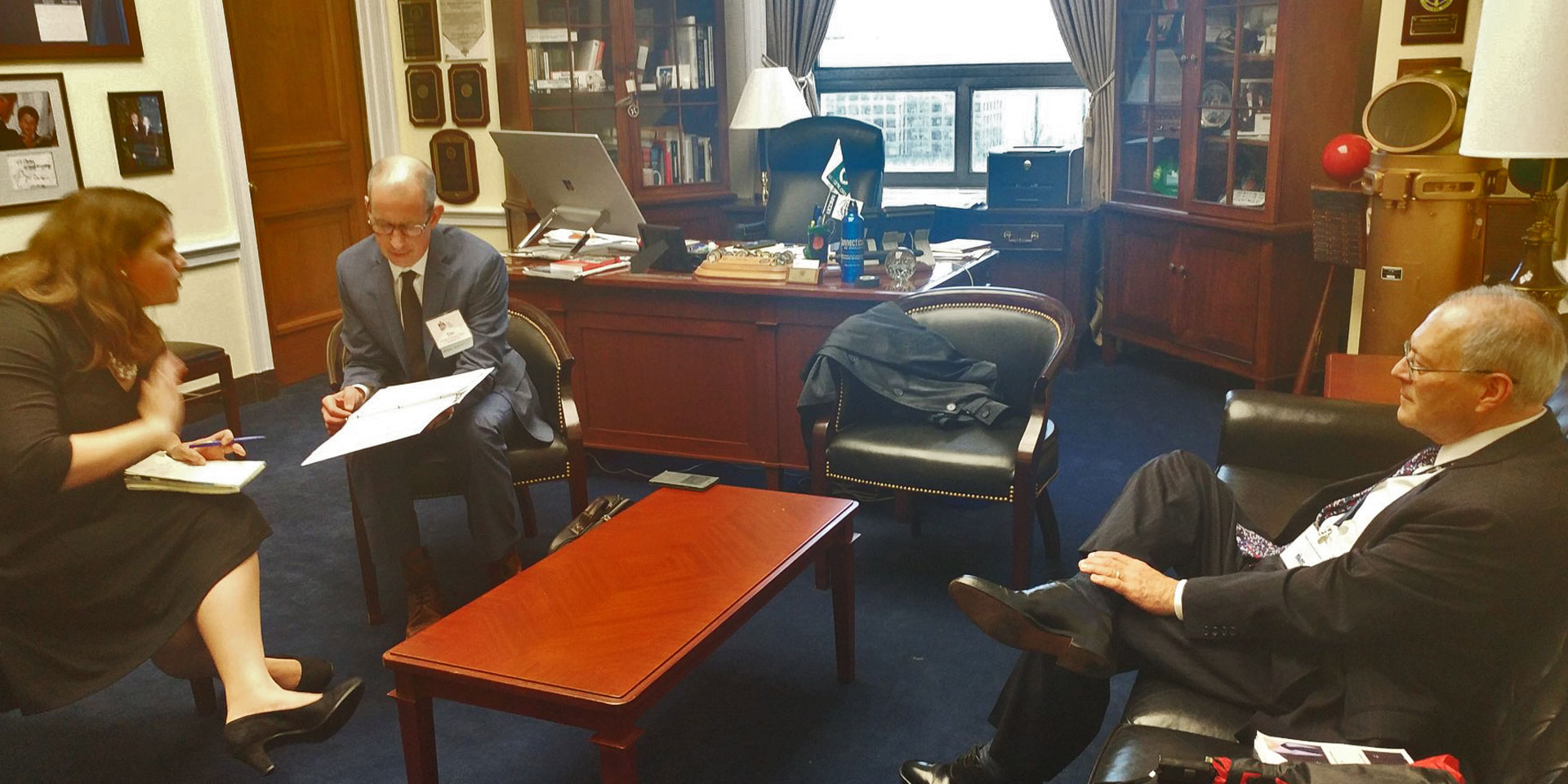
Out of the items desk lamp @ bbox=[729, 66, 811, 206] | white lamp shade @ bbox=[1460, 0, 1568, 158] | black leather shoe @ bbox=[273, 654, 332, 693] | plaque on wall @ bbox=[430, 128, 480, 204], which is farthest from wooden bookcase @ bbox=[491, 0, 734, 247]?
white lamp shade @ bbox=[1460, 0, 1568, 158]

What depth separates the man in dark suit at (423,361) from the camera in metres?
3.03

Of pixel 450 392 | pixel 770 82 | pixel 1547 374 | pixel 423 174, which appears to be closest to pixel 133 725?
pixel 450 392

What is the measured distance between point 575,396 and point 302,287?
7.21 feet

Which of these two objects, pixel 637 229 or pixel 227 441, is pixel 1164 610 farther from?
pixel 637 229

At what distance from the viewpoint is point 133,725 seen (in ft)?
8.93

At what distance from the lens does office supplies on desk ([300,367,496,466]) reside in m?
2.60

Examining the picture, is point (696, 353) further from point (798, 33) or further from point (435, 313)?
point (798, 33)

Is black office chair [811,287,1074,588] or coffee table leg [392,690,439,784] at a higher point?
black office chair [811,287,1074,588]

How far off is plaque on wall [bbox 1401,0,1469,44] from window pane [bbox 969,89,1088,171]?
6.12 feet

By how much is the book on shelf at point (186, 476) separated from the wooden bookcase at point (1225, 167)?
3.93 meters

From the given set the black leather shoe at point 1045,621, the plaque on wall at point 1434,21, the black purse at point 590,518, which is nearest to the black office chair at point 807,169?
the plaque on wall at point 1434,21

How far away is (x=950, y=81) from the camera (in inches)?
250

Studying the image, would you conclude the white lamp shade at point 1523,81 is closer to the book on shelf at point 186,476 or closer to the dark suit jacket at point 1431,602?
the dark suit jacket at point 1431,602

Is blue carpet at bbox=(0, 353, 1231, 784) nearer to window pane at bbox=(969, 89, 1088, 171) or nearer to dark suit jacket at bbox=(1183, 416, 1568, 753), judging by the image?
dark suit jacket at bbox=(1183, 416, 1568, 753)
